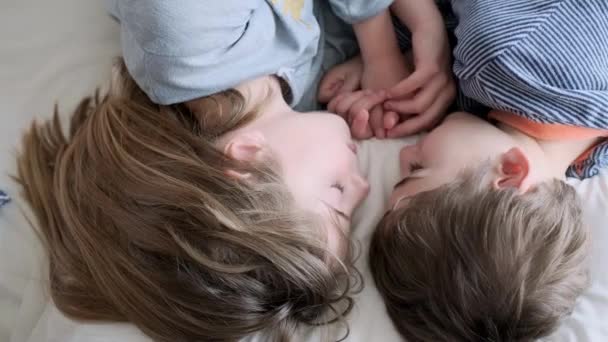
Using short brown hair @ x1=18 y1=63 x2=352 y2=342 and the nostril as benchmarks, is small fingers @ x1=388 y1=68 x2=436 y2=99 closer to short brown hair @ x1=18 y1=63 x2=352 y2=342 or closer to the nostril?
the nostril

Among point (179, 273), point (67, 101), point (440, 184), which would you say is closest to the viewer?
point (179, 273)

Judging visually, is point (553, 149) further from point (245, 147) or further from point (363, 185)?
point (245, 147)

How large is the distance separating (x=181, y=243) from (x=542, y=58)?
1.47ft

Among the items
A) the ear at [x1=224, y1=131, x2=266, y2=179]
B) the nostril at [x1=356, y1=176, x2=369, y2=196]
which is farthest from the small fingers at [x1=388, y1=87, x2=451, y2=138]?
the ear at [x1=224, y1=131, x2=266, y2=179]

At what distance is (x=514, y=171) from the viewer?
716 mm

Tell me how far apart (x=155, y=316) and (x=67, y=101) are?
366mm

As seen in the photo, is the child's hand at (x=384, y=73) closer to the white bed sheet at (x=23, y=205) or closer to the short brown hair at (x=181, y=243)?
the white bed sheet at (x=23, y=205)

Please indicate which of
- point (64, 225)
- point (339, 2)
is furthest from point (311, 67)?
point (64, 225)

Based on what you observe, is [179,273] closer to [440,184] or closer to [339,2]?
[440,184]

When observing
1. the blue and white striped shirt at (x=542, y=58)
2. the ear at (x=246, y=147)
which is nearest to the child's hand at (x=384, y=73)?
the blue and white striped shirt at (x=542, y=58)

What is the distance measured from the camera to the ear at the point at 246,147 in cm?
69

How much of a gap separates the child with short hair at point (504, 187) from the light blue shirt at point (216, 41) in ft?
0.47

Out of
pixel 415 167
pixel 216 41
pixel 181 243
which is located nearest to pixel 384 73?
pixel 415 167

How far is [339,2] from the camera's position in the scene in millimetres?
872
